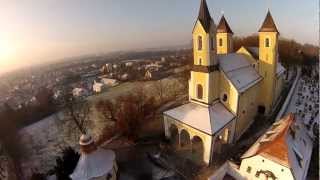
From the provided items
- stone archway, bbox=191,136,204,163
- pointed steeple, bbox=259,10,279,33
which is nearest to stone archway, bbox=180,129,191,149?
stone archway, bbox=191,136,204,163

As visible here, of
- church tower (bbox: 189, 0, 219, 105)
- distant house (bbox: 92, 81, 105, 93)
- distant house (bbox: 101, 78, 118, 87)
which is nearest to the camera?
church tower (bbox: 189, 0, 219, 105)

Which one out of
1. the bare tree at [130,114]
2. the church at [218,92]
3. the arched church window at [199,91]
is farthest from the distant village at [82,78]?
the arched church window at [199,91]

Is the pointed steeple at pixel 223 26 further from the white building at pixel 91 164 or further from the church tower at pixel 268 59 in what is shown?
the white building at pixel 91 164

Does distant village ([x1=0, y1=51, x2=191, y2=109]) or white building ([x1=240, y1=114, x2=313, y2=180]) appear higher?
distant village ([x1=0, y1=51, x2=191, y2=109])

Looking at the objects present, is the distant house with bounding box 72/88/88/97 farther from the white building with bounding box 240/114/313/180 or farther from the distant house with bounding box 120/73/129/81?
the white building with bounding box 240/114/313/180

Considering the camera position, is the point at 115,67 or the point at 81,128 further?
the point at 115,67

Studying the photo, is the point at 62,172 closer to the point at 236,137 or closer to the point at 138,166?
the point at 138,166

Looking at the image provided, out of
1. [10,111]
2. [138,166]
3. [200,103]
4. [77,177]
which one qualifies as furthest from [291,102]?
[10,111]

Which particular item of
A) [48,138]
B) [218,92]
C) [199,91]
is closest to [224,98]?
[218,92]
